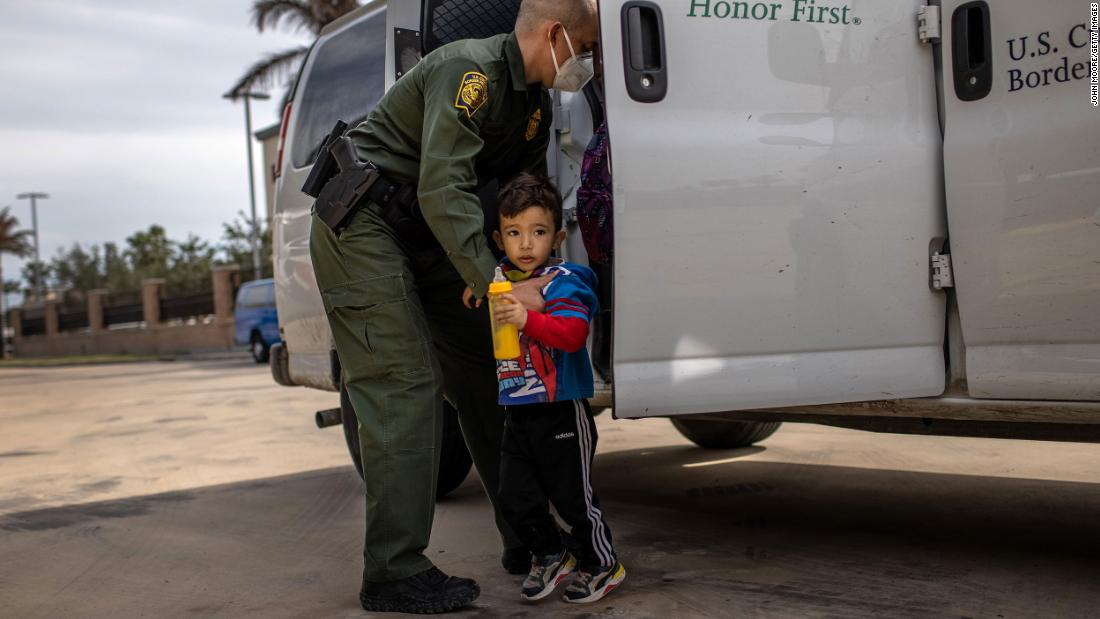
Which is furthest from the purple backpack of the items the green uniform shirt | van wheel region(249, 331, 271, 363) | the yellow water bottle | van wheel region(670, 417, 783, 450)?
van wheel region(249, 331, 271, 363)

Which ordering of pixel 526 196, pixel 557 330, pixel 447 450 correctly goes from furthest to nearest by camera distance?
pixel 447 450
pixel 526 196
pixel 557 330

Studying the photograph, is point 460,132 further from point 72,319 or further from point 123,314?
point 72,319

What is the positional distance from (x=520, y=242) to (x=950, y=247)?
1.17 m

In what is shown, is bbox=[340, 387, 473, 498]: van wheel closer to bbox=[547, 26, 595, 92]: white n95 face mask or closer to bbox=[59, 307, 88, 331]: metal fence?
bbox=[547, 26, 595, 92]: white n95 face mask

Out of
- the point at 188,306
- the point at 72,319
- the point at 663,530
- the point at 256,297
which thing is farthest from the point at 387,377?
the point at 72,319

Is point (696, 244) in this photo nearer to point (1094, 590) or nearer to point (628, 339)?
point (628, 339)

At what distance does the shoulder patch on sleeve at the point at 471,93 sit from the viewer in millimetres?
3018

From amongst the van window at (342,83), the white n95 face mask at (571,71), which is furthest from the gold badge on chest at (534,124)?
the van window at (342,83)

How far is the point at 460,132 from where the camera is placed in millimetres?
3012

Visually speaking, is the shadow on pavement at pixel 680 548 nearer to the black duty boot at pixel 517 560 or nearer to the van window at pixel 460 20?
the black duty boot at pixel 517 560

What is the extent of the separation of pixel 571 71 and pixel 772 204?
2.16 ft

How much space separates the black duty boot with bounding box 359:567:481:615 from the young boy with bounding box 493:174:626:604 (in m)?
0.21

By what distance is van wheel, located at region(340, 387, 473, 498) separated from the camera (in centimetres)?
478

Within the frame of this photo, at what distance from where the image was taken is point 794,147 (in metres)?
3.10
